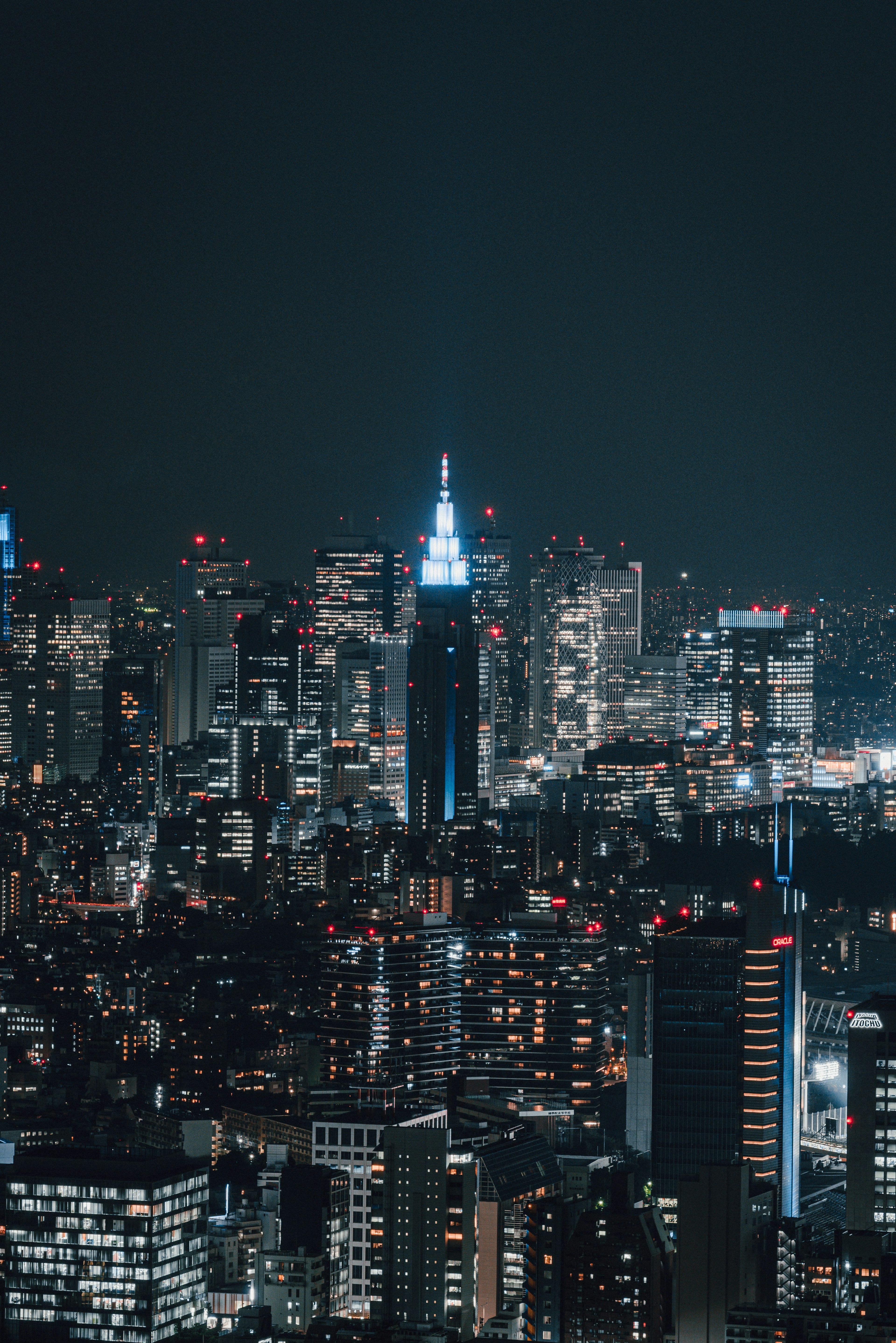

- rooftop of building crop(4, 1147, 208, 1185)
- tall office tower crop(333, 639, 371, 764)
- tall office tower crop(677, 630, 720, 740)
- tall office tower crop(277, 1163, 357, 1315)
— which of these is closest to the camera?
rooftop of building crop(4, 1147, 208, 1185)

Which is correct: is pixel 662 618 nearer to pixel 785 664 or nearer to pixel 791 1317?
pixel 785 664

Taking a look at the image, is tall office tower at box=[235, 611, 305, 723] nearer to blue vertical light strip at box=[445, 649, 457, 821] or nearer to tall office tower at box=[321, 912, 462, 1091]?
blue vertical light strip at box=[445, 649, 457, 821]

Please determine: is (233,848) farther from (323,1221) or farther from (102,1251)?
(102,1251)

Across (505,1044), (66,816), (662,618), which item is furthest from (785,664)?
(505,1044)

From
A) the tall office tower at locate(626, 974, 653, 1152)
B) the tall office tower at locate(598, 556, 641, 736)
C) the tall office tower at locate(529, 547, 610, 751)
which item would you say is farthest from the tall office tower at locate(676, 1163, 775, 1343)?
the tall office tower at locate(598, 556, 641, 736)

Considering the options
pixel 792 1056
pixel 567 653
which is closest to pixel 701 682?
pixel 567 653

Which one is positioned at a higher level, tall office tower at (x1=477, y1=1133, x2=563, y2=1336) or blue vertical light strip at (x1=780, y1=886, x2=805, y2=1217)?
blue vertical light strip at (x1=780, y1=886, x2=805, y2=1217)
